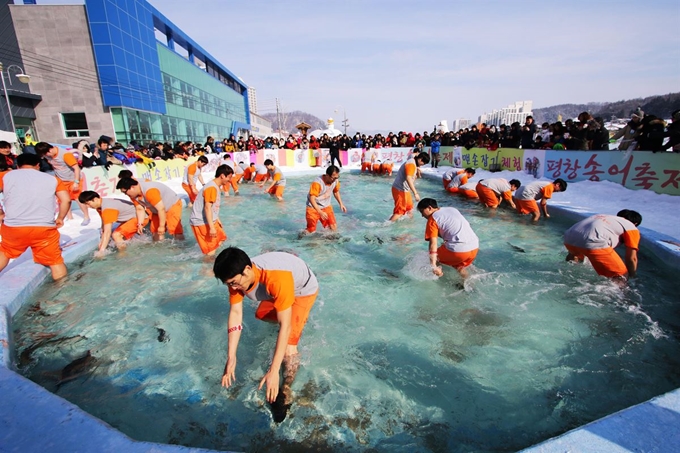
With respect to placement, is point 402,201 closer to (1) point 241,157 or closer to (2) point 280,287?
(2) point 280,287

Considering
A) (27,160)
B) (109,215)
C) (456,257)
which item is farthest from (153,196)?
(456,257)

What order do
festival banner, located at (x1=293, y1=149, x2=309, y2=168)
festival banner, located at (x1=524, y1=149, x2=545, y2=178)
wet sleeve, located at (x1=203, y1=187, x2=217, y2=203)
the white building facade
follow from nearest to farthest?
wet sleeve, located at (x1=203, y1=187, x2=217, y2=203), festival banner, located at (x1=524, y1=149, x2=545, y2=178), festival banner, located at (x1=293, y1=149, x2=309, y2=168), the white building facade

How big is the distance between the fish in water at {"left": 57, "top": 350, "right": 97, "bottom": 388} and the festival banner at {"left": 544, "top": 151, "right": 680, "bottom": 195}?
34.5ft

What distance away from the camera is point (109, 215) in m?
5.31

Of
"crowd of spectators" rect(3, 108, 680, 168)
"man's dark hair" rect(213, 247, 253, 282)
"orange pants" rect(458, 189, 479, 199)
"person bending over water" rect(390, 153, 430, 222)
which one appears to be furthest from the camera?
"orange pants" rect(458, 189, 479, 199)

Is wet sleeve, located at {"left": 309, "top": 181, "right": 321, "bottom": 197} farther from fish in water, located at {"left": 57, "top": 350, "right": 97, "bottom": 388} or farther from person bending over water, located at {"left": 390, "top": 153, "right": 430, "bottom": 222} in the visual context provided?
fish in water, located at {"left": 57, "top": 350, "right": 97, "bottom": 388}

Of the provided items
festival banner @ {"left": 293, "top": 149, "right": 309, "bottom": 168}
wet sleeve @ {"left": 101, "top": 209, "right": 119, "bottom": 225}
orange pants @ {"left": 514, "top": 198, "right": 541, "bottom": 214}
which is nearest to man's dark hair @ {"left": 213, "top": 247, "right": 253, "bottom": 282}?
wet sleeve @ {"left": 101, "top": 209, "right": 119, "bottom": 225}

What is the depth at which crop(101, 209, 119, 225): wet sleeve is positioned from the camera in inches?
207

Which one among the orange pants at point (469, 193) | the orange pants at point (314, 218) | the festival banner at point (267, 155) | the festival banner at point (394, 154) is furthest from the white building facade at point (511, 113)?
the orange pants at point (314, 218)

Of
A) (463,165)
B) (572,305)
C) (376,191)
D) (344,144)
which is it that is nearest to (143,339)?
(572,305)

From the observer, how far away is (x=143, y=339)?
3.53 metres

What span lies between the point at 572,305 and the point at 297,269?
3.43 meters

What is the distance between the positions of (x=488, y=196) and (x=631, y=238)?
4.88 m

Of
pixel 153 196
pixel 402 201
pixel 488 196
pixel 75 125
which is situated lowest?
pixel 488 196
